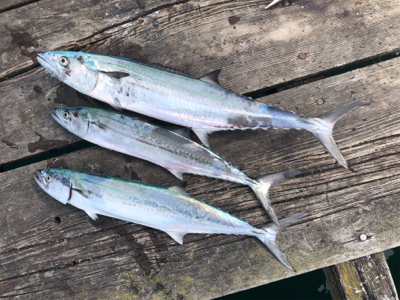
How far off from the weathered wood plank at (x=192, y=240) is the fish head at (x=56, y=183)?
14cm

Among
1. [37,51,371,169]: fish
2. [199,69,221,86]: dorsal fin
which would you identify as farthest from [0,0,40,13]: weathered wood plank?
[199,69,221,86]: dorsal fin

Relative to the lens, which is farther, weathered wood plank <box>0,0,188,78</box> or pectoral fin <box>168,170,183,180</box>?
weathered wood plank <box>0,0,188,78</box>

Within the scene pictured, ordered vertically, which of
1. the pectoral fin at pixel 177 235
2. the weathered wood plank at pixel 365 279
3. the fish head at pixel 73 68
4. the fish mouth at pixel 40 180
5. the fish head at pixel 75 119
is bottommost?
the weathered wood plank at pixel 365 279

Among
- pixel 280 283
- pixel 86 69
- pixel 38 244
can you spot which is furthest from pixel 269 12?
pixel 280 283

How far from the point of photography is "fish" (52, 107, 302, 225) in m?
2.11

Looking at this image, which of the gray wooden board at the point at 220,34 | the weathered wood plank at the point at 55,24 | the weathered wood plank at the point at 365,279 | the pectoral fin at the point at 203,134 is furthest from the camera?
the weathered wood plank at the point at 55,24

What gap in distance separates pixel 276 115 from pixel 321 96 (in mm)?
565

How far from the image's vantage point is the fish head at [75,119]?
7.10ft

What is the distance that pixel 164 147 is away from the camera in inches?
82.8

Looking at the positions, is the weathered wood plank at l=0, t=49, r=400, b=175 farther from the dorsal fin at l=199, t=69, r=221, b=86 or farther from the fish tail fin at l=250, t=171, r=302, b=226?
the dorsal fin at l=199, t=69, r=221, b=86

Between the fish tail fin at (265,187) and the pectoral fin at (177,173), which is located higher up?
the pectoral fin at (177,173)

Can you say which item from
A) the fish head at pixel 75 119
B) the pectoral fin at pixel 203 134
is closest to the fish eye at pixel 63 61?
the fish head at pixel 75 119

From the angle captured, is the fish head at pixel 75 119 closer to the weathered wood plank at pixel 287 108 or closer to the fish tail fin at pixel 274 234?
the weathered wood plank at pixel 287 108

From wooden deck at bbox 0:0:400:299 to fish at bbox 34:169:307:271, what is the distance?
4.1 inches
